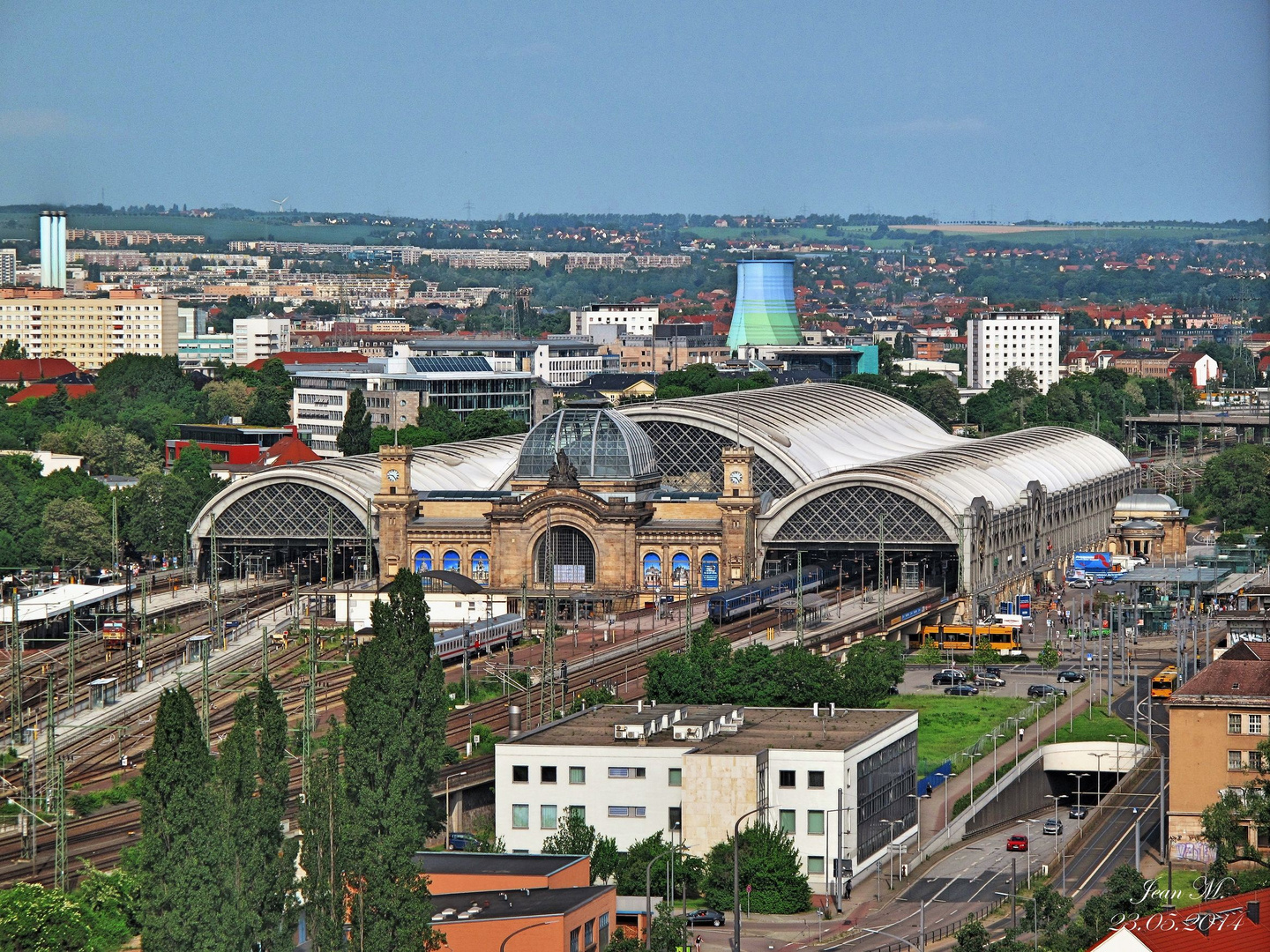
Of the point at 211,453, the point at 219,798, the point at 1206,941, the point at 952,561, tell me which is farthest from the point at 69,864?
the point at 211,453

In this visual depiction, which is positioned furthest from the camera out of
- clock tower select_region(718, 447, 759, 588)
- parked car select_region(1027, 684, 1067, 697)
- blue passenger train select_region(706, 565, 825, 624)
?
clock tower select_region(718, 447, 759, 588)

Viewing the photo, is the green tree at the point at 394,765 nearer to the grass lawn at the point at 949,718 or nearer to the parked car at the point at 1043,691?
the grass lawn at the point at 949,718

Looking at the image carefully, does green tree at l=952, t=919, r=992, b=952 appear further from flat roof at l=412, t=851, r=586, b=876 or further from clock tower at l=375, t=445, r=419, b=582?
clock tower at l=375, t=445, r=419, b=582

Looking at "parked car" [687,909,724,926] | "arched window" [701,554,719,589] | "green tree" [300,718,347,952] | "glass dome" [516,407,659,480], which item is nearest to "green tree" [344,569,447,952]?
"green tree" [300,718,347,952]

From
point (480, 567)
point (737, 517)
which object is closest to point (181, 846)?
point (737, 517)

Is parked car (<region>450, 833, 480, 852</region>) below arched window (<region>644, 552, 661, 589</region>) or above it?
below
